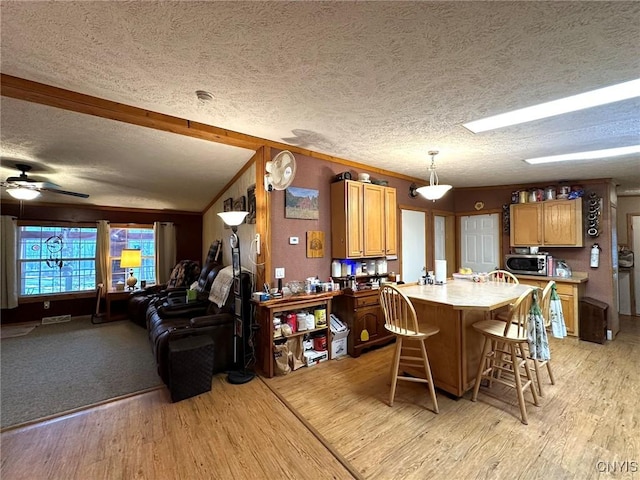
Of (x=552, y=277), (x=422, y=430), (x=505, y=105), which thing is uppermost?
(x=505, y=105)

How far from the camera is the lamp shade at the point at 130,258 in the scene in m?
5.60

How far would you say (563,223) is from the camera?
4.38 metres

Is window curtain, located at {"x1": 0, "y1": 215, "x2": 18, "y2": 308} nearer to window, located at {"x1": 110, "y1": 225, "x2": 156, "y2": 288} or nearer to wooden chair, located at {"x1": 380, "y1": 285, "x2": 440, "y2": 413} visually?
window, located at {"x1": 110, "y1": 225, "x2": 156, "y2": 288}

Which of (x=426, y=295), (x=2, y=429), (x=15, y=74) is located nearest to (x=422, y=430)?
(x=426, y=295)

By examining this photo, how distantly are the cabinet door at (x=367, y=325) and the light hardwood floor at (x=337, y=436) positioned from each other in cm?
67

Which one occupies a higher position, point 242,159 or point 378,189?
point 242,159

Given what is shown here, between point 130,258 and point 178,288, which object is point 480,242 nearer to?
point 178,288

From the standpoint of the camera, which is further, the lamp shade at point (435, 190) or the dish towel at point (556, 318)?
the lamp shade at point (435, 190)

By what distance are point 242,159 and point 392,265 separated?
281 centimetres

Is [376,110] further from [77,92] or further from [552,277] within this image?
[552,277]

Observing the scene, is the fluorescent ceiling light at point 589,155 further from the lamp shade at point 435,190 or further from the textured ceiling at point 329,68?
the lamp shade at point 435,190

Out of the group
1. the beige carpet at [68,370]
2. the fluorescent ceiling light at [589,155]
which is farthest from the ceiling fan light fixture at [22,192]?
the fluorescent ceiling light at [589,155]

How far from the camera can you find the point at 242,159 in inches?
147

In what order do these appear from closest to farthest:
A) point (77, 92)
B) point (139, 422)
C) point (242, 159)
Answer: point (77, 92) < point (139, 422) < point (242, 159)
